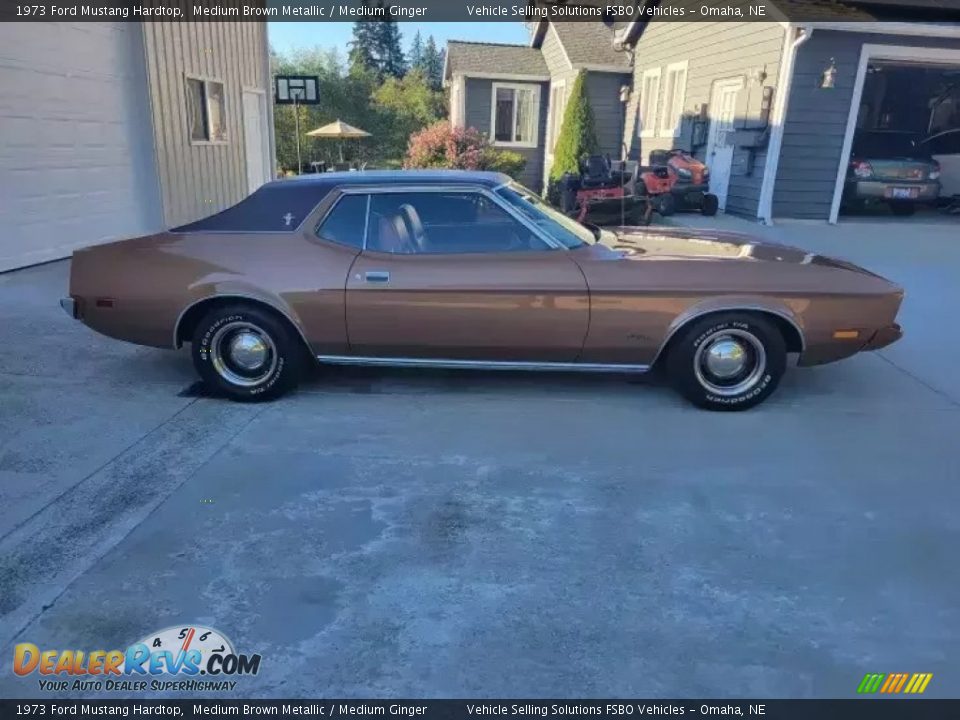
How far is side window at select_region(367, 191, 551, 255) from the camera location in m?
4.27

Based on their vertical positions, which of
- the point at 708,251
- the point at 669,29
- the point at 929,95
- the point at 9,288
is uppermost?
the point at 669,29

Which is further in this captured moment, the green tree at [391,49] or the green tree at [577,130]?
the green tree at [391,49]

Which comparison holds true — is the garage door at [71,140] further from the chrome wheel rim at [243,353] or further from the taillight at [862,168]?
the taillight at [862,168]

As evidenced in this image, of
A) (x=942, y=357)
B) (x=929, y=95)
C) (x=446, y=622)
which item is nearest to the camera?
(x=446, y=622)

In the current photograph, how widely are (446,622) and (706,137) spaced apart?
1312 cm

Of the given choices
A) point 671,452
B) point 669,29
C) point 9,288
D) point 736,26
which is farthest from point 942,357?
point 669,29

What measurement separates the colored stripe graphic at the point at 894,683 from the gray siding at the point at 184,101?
10.3 m

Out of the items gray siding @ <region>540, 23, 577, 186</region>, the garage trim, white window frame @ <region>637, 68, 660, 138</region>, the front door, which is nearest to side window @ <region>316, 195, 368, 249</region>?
the front door

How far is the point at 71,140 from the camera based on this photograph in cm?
848

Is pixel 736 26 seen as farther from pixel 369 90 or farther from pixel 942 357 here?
pixel 369 90

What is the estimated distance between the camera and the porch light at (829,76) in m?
10.8

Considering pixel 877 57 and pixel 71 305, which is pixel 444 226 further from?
pixel 877 57

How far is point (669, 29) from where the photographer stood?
15344 mm

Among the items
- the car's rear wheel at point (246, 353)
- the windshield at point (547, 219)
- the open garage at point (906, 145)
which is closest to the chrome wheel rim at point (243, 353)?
the car's rear wheel at point (246, 353)
